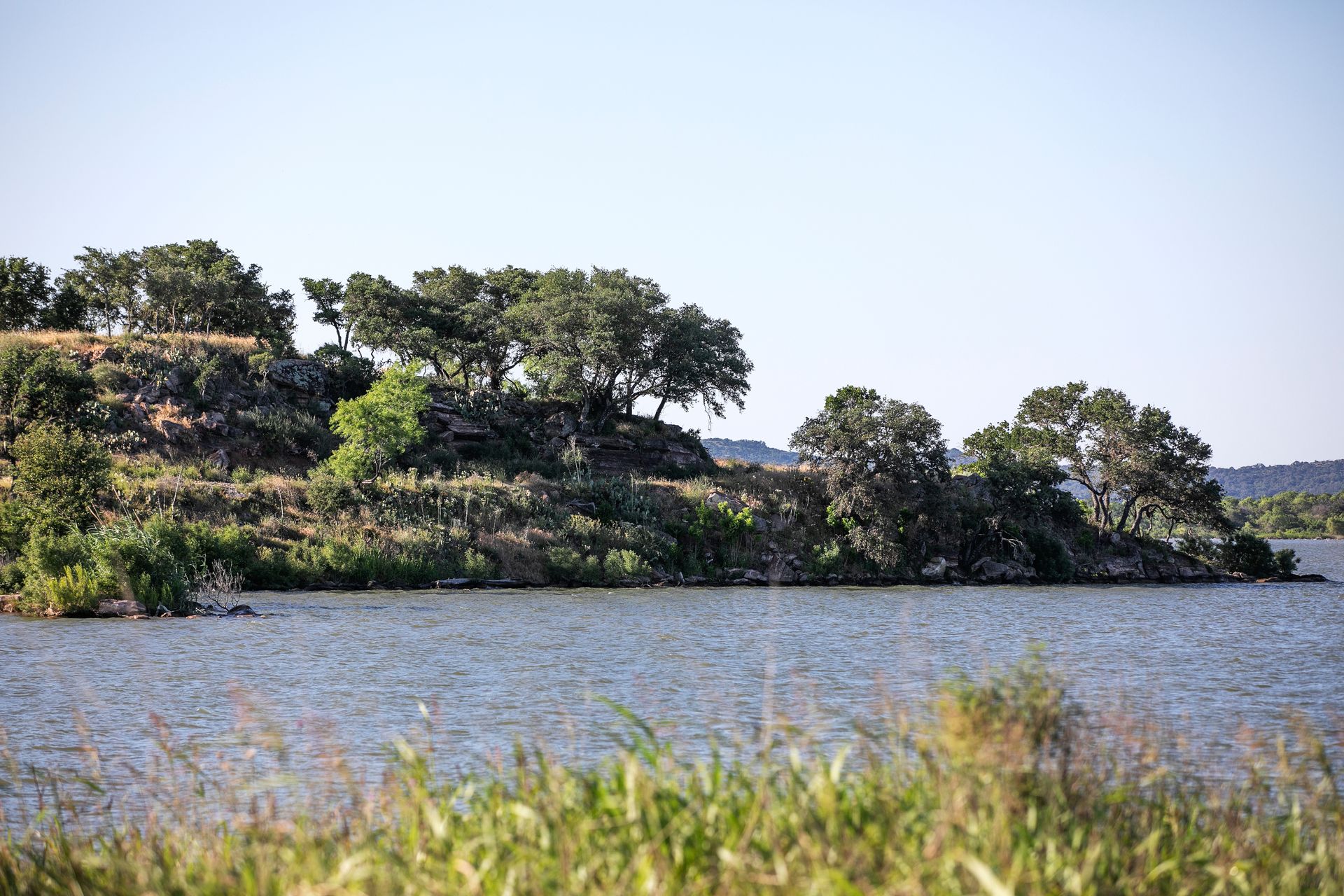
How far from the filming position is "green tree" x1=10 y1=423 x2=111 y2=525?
A: 3347 centimetres

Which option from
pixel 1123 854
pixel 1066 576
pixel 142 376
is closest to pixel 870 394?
pixel 1066 576

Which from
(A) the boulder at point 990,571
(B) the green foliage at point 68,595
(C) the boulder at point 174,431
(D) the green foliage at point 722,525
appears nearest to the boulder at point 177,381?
(C) the boulder at point 174,431

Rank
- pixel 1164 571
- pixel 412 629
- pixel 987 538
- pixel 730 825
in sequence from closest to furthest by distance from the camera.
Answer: pixel 730 825, pixel 412 629, pixel 987 538, pixel 1164 571

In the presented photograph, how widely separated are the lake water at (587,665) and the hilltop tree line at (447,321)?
27036mm

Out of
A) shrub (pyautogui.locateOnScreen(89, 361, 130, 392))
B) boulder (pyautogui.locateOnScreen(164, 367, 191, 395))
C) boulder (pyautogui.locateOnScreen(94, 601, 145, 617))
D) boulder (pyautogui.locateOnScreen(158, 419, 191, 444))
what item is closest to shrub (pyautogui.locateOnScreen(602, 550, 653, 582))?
boulder (pyautogui.locateOnScreen(94, 601, 145, 617))

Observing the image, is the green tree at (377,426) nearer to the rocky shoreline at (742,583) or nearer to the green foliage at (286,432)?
the green foliage at (286,432)

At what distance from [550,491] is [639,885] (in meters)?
45.7

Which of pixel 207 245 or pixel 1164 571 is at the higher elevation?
pixel 207 245

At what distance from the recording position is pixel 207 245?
235ft

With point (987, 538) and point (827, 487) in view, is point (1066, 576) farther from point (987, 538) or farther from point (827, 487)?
point (827, 487)

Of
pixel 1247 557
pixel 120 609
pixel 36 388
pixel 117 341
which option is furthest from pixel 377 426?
pixel 1247 557

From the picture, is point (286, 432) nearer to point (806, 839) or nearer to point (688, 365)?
point (688, 365)

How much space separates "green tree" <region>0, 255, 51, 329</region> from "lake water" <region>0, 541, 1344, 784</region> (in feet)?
129

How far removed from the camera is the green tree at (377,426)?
46062 mm
